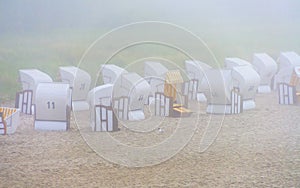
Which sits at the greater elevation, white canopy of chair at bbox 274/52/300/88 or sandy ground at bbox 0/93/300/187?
white canopy of chair at bbox 274/52/300/88

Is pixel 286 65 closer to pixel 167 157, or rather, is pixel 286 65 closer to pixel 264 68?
pixel 264 68

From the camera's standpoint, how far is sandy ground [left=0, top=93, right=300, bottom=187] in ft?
12.2

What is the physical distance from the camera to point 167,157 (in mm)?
4133

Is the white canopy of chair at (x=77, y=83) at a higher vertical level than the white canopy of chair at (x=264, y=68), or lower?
lower

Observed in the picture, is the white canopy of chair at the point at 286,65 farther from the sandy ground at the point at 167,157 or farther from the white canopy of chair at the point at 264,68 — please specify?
the sandy ground at the point at 167,157

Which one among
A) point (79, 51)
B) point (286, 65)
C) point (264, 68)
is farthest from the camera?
point (264, 68)

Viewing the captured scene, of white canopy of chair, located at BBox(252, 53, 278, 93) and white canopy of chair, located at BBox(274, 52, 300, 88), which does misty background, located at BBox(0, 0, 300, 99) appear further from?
white canopy of chair, located at BBox(274, 52, 300, 88)

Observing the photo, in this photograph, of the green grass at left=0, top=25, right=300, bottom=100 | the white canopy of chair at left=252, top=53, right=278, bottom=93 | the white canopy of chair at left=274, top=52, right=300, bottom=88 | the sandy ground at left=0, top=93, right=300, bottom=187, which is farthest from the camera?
the white canopy of chair at left=252, top=53, right=278, bottom=93

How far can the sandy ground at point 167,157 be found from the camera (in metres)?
3.72

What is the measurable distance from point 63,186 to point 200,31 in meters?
2.18

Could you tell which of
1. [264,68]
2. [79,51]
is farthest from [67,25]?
[264,68]

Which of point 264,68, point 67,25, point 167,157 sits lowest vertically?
point 167,157

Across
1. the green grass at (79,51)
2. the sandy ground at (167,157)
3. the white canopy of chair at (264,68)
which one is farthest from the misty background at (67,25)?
the white canopy of chair at (264,68)

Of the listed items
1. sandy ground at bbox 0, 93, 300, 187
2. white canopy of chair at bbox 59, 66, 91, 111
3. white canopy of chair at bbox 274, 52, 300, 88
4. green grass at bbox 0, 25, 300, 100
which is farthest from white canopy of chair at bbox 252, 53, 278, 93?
white canopy of chair at bbox 59, 66, 91, 111
